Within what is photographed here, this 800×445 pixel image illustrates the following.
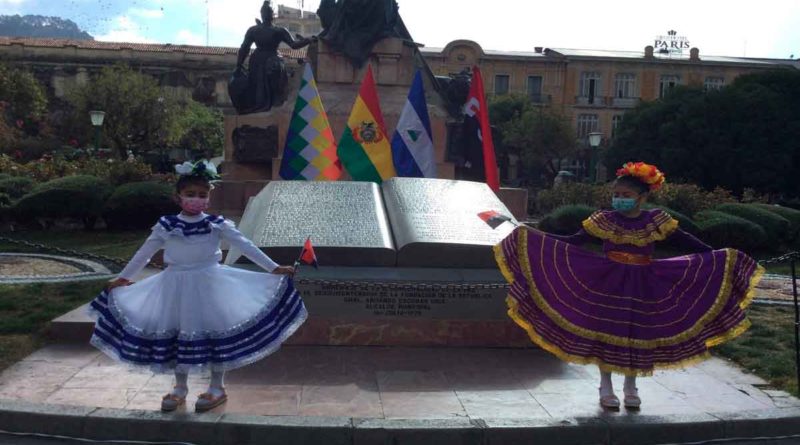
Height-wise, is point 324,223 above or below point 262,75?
below

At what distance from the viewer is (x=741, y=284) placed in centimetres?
569

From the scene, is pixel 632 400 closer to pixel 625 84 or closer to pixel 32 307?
pixel 32 307

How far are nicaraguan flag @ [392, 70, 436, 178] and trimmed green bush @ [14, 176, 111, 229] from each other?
7259mm

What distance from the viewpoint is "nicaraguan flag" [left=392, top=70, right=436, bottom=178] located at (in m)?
13.2

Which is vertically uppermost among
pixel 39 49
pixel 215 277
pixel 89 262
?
pixel 39 49

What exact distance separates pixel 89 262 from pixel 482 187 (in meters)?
6.83

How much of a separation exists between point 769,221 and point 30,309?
1469 centimetres

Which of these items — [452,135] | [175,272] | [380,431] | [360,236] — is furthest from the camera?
[452,135]

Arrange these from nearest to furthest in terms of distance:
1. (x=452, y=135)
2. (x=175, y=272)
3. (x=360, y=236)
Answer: (x=175, y=272)
(x=360, y=236)
(x=452, y=135)

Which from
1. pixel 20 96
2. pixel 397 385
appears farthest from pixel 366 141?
pixel 20 96

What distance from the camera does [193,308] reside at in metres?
5.26

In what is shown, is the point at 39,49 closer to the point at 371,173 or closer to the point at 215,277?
the point at 371,173

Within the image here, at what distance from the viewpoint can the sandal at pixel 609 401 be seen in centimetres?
560

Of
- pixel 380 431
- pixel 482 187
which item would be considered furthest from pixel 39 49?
pixel 380 431
